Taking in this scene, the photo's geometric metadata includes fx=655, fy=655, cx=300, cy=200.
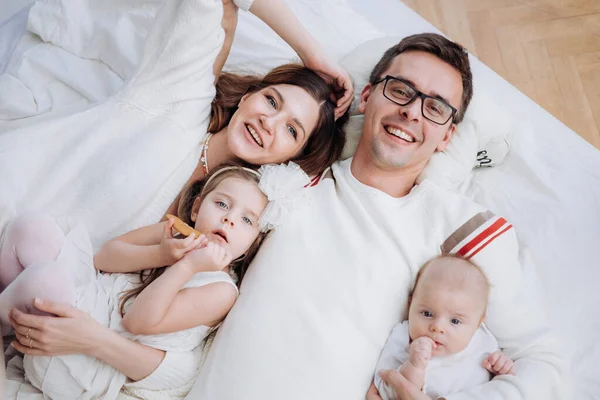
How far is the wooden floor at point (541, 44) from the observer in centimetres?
268

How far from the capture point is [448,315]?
1550 millimetres

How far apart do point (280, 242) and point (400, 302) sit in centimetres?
34

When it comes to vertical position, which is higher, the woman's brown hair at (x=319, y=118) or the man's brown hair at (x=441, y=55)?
the man's brown hair at (x=441, y=55)

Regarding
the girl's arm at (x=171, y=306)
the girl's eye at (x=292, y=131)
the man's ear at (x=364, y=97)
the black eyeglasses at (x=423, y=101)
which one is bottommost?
the girl's arm at (x=171, y=306)

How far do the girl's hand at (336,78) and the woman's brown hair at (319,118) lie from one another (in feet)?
0.07

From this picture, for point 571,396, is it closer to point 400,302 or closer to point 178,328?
point 400,302

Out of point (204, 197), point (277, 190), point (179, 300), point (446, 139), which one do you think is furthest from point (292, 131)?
point (179, 300)

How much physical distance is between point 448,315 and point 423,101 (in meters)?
0.60

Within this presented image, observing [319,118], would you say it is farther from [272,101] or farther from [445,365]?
[445,365]

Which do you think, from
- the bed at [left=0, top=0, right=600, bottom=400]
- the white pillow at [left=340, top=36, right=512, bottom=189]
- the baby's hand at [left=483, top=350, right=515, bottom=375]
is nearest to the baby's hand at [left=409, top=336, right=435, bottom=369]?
the baby's hand at [left=483, top=350, right=515, bottom=375]

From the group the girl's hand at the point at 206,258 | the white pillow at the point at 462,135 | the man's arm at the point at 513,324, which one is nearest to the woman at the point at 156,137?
the white pillow at the point at 462,135

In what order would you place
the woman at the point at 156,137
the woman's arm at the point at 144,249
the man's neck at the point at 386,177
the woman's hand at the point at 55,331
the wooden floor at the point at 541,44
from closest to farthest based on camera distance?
→ the woman's hand at the point at 55,331 → the woman's arm at the point at 144,249 → the woman at the point at 156,137 → the man's neck at the point at 386,177 → the wooden floor at the point at 541,44

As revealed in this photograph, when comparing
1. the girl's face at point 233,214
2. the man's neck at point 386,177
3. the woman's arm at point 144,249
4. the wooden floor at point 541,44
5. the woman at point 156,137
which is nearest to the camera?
the woman's arm at point 144,249

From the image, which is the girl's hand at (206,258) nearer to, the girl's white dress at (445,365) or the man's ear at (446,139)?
the girl's white dress at (445,365)
